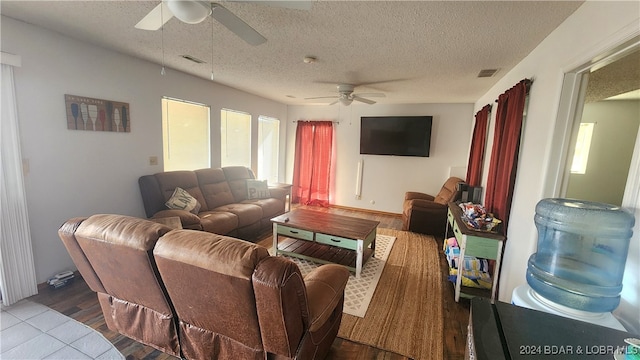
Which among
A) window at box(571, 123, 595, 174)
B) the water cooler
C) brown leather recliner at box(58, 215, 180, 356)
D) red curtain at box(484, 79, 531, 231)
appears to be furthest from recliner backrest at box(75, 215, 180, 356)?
window at box(571, 123, 595, 174)

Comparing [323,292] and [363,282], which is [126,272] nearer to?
[323,292]

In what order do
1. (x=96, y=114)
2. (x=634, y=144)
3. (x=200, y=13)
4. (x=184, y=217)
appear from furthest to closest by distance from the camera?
(x=184, y=217), (x=96, y=114), (x=634, y=144), (x=200, y=13)

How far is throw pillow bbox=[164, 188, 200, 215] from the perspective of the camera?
3.22m

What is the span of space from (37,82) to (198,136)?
75.9 inches

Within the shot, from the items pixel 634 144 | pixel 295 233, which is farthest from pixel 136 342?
pixel 634 144

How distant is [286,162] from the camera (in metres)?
6.44

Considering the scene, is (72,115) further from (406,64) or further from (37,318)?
(406,64)

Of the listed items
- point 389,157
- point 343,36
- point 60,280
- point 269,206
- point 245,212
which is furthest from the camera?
point 389,157

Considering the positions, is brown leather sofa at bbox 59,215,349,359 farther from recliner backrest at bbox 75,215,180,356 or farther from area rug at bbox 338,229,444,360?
area rug at bbox 338,229,444,360

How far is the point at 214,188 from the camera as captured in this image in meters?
3.97

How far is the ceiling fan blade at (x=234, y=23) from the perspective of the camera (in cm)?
144

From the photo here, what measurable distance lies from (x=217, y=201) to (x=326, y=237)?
193 cm

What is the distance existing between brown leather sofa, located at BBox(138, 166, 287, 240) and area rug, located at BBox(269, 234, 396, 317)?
0.63 metres

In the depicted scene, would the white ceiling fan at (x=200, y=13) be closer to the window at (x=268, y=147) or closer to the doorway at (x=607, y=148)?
the window at (x=268, y=147)
